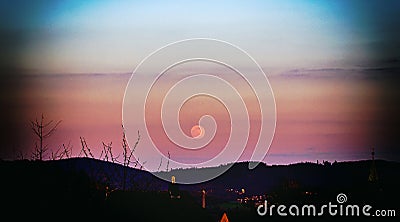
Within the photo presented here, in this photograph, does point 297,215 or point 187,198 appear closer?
point 297,215

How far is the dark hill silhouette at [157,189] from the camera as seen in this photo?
38.4 ft

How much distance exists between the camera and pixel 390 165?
45.1ft

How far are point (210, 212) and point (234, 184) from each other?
1.17 metres

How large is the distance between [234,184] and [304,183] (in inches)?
47.0

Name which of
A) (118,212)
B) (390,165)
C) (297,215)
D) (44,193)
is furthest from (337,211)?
(44,193)

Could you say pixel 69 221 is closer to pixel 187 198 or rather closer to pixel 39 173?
pixel 39 173

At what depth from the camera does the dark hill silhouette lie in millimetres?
11719

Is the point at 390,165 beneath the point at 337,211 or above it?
above

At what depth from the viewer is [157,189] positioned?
14117 millimetres

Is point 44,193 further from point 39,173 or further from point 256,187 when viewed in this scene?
point 256,187

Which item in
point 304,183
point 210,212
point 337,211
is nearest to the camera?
point 337,211

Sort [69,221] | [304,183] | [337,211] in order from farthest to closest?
[304,183] < [337,211] < [69,221]

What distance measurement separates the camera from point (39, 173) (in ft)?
41.3

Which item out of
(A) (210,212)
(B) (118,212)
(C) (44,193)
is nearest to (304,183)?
(A) (210,212)
